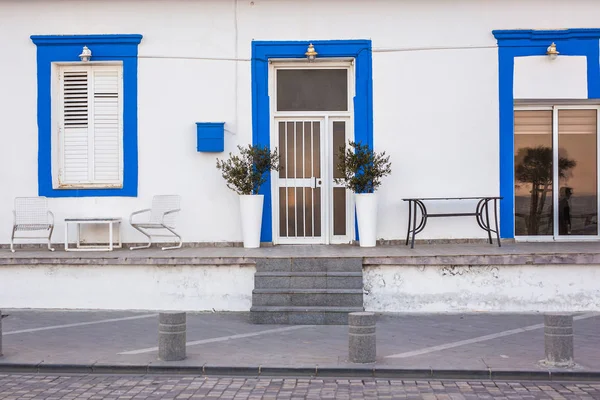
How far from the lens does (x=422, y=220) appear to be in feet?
38.2

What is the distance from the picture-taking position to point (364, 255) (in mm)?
10469

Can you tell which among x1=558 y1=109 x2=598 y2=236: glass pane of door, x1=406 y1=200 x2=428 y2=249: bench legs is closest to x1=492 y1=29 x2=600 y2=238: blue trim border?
x1=558 y1=109 x2=598 y2=236: glass pane of door

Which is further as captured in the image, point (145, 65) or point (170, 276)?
point (145, 65)

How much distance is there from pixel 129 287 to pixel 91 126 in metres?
3.28

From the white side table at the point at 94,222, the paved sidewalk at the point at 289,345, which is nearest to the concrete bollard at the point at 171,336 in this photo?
the paved sidewalk at the point at 289,345

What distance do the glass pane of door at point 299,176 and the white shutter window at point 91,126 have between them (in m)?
2.84

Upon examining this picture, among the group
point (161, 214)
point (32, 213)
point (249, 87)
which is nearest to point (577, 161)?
point (249, 87)

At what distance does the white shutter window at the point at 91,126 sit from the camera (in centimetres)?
1245

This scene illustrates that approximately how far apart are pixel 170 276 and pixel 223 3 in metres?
4.81

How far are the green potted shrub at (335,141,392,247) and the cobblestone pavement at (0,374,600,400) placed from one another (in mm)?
4648

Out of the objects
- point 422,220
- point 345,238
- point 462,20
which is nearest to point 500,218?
point 422,220

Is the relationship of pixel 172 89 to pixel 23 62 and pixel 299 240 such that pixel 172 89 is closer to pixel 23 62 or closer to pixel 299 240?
pixel 23 62

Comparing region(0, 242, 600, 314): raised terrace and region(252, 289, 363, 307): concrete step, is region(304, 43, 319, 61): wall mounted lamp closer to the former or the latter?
region(0, 242, 600, 314): raised terrace

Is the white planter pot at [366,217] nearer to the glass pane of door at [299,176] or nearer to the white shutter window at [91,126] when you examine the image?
the glass pane of door at [299,176]
